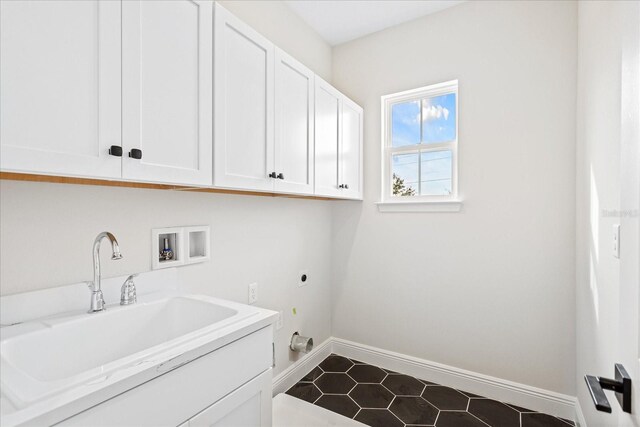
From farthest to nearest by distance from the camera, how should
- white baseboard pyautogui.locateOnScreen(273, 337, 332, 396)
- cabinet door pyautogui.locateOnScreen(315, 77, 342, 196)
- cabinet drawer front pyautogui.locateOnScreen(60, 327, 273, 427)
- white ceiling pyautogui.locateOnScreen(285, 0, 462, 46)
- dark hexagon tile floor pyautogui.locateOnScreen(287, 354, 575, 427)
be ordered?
white ceiling pyautogui.locateOnScreen(285, 0, 462, 46) < white baseboard pyautogui.locateOnScreen(273, 337, 332, 396) < cabinet door pyautogui.locateOnScreen(315, 77, 342, 196) < dark hexagon tile floor pyautogui.locateOnScreen(287, 354, 575, 427) < cabinet drawer front pyautogui.locateOnScreen(60, 327, 273, 427)

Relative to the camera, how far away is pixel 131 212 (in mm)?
1371

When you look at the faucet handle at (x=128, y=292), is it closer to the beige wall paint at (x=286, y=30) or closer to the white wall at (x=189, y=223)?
the white wall at (x=189, y=223)

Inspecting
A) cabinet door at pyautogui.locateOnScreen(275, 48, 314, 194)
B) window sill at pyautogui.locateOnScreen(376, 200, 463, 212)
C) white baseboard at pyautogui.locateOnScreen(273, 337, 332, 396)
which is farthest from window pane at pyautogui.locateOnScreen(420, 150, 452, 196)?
white baseboard at pyautogui.locateOnScreen(273, 337, 332, 396)

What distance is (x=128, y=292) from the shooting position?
49.3 inches

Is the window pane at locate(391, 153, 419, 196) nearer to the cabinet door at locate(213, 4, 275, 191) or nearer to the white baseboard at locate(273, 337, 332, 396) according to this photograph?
the cabinet door at locate(213, 4, 275, 191)

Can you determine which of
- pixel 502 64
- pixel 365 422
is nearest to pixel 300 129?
pixel 502 64

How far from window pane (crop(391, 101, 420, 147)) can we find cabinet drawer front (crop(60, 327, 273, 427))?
196cm

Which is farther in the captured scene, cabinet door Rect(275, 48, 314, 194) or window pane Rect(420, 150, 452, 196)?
window pane Rect(420, 150, 452, 196)

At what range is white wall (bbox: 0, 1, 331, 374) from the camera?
1081 mm

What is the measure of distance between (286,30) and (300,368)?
251 centimetres

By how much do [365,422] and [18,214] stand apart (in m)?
1.97

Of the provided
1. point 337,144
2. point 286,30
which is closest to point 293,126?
point 337,144

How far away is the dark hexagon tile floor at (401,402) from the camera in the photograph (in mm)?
1939

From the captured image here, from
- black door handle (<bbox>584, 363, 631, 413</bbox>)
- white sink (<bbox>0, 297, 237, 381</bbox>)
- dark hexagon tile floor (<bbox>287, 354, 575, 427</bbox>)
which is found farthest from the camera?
dark hexagon tile floor (<bbox>287, 354, 575, 427</bbox>)
